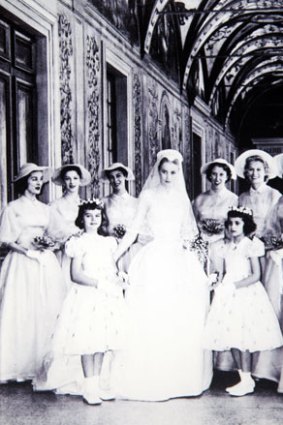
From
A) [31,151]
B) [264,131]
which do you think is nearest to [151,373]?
[31,151]

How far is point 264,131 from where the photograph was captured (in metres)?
31.2

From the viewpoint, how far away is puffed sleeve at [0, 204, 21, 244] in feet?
22.4

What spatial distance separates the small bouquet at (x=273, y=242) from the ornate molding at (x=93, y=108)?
3424mm

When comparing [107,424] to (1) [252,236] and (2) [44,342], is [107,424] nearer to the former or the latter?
(2) [44,342]

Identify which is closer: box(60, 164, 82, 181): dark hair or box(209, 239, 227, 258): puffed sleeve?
box(209, 239, 227, 258): puffed sleeve

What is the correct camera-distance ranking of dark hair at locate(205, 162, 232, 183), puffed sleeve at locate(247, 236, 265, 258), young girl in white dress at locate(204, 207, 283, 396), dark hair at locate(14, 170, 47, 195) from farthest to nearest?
dark hair at locate(205, 162, 232, 183) → dark hair at locate(14, 170, 47, 195) → puffed sleeve at locate(247, 236, 265, 258) → young girl in white dress at locate(204, 207, 283, 396)

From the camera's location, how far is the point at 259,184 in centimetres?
742

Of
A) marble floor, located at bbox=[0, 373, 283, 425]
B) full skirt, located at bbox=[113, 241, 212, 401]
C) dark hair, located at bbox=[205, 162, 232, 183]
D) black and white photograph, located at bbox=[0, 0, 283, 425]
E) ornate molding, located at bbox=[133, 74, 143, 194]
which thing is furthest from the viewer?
ornate molding, located at bbox=[133, 74, 143, 194]

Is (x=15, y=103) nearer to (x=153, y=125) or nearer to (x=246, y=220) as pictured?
(x=246, y=220)

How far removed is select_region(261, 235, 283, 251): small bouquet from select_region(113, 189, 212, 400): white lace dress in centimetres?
75

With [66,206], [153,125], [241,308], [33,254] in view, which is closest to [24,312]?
[33,254]

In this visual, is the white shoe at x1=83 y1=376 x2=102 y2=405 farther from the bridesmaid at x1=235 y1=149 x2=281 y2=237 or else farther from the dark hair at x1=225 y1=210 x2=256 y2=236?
the bridesmaid at x1=235 y1=149 x2=281 y2=237

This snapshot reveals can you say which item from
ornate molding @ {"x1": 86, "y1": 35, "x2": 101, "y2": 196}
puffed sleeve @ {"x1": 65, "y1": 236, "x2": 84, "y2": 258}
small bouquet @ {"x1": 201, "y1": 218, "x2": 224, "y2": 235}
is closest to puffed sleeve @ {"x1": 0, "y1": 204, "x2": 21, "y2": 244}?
puffed sleeve @ {"x1": 65, "y1": 236, "x2": 84, "y2": 258}

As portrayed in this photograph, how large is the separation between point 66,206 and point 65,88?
6.32 feet
